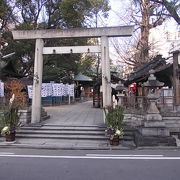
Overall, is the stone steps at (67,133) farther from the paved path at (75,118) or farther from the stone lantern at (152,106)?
the stone lantern at (152,106)

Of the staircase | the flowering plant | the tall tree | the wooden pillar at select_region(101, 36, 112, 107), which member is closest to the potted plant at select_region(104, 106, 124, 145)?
the staircase

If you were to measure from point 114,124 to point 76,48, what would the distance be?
568 cm

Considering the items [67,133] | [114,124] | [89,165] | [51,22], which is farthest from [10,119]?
[51,22]

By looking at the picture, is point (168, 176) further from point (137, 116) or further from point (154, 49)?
point (154, 49)

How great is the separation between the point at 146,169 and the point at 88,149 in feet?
13.6

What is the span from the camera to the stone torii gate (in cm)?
1677

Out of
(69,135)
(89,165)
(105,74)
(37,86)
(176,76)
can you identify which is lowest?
(89,165)

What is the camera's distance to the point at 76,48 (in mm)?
17234

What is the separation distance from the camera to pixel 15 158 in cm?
1033

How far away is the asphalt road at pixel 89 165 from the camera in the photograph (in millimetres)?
7879

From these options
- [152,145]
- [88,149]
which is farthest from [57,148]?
[152,145]

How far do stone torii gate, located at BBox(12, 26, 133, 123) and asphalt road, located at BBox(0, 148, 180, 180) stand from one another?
5060 mm

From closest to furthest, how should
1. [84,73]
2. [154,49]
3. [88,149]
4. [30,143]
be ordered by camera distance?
[88,149] → [30,143] → [154,49] → [84,73]

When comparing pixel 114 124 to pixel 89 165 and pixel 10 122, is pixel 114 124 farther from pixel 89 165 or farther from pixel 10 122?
pixel 10 122
